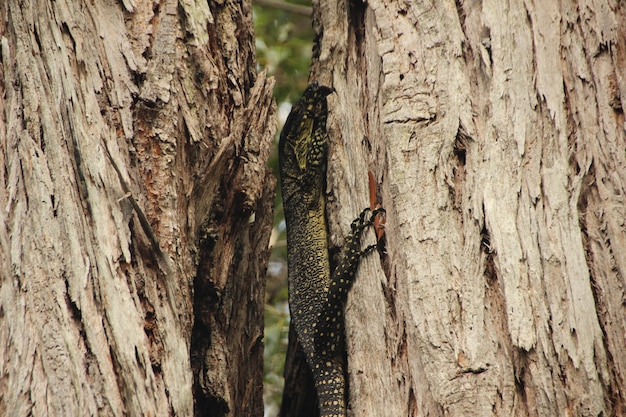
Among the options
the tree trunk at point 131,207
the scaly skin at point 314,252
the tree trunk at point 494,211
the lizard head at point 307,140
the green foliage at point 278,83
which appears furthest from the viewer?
the green foliage at point 278,83

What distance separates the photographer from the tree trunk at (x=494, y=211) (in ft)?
10.6

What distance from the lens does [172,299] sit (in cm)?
338

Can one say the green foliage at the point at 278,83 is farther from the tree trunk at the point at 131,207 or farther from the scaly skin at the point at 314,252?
the tree trunk at the point at 131,207

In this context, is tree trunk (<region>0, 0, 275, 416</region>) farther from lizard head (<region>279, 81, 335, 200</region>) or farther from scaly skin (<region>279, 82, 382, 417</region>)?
lizard head (<region>279, 81, 335, 200</region>)

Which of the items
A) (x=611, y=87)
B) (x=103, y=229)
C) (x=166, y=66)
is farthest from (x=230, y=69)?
(x=611, y=87)

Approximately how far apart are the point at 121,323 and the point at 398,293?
1.62m

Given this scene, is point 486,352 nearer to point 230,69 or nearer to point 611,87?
point 611,87

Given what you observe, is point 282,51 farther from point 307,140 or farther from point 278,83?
point 307,140

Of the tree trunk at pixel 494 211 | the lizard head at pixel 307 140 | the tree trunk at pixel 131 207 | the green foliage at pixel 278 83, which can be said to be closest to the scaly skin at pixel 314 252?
the lizard head at pixel 307 140

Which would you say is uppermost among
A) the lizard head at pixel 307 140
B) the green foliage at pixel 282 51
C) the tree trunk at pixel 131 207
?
the green foliage at pixel 282 51

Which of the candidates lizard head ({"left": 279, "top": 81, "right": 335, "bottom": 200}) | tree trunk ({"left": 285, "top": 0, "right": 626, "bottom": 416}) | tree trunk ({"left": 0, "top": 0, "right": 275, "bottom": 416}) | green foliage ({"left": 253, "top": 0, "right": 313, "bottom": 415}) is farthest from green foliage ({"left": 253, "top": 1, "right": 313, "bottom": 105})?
tree trunk ({"left": 285, "top": 0, "right": 626, "bottom": 416})

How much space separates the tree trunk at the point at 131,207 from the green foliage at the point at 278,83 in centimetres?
256

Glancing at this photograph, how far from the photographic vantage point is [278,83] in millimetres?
7387

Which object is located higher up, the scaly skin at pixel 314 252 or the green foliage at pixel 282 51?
the green foliage at pixel 282 51
